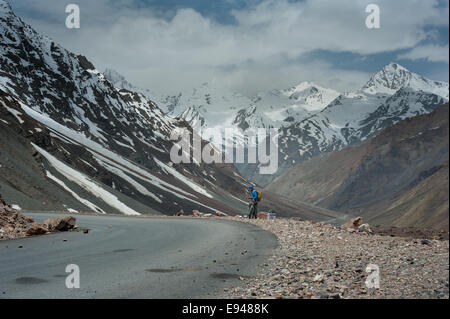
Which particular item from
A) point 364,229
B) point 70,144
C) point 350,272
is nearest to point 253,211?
point 364,229

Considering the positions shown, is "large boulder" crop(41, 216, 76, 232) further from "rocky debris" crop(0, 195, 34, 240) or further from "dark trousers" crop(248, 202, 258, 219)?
"dark trousers" crop(248, 202, 258, 219)

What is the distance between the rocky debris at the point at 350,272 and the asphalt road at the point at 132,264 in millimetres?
678

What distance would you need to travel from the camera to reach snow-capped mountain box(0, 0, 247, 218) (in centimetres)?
6994

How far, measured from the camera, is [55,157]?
85500mm

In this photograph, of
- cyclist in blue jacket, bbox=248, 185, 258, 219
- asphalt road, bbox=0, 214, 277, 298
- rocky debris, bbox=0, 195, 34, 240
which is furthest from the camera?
cyclist in blue jacket, bbox=248, 185, 258, 219

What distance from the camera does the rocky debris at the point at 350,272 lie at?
21.0 ft

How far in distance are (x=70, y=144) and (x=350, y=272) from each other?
10947 cm

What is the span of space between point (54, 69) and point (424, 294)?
197m

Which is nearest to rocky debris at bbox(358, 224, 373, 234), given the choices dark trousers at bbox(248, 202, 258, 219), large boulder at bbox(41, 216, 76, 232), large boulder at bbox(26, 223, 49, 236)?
dark trousers at bbox(248, 202, 258, 219)

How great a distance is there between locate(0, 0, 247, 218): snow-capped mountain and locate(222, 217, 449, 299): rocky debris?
44.6 meters

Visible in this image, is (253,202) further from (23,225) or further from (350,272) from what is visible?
(350,272)

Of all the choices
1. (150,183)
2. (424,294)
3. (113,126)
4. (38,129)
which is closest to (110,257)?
(424,294)

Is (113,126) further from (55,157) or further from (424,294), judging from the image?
(424,294)

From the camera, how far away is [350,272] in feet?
30.3
